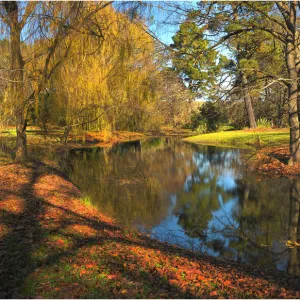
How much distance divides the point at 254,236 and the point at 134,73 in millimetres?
7168

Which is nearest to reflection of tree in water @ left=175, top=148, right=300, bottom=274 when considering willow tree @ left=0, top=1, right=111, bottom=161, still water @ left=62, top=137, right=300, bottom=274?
still water @ left=62, top=137, right=300, bottom=274

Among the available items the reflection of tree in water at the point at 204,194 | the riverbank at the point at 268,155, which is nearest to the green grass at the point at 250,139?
the riverbank at the point at 268,155

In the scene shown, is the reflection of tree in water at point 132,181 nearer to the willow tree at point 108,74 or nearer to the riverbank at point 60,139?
the riverbank at point 60,139

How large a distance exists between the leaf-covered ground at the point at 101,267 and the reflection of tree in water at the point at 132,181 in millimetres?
2102

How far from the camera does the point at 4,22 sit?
25.4 ft

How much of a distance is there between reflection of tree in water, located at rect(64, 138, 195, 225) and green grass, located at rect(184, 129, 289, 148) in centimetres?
487

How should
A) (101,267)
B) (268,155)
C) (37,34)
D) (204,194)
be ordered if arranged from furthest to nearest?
(268,155), (204,194), (37,34), (101,267)

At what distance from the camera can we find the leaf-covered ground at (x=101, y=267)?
3.13m

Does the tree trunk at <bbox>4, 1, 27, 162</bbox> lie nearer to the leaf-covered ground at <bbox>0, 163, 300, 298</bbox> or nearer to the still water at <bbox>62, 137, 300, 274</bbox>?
the still water at <bbox>62, 137, 300, 274</bbox>

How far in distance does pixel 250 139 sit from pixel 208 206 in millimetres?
14537

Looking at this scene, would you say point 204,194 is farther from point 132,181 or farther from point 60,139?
point 60,139

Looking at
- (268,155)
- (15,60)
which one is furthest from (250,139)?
(15,60)

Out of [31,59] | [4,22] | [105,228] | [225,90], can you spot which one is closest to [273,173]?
[225,90]

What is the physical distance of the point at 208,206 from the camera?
8.08 m
